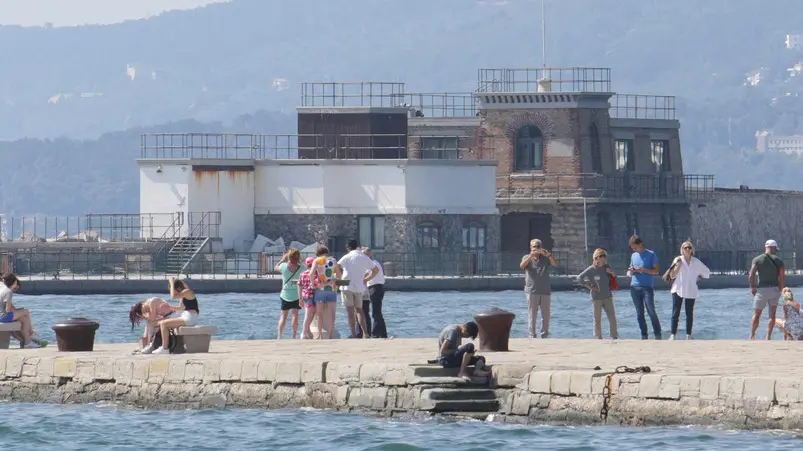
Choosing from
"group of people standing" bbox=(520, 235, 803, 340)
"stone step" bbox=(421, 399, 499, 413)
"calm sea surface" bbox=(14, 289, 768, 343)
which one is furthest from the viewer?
"calm sea surface" bbox=(14, 289, 768, 343)

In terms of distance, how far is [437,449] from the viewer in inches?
890

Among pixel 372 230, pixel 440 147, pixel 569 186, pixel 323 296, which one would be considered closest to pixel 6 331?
pixel 323 296

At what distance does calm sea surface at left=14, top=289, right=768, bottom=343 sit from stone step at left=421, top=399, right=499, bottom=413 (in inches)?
682

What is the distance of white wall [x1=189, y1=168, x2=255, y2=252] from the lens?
71.4 meters

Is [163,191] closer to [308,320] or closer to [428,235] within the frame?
[428,235]

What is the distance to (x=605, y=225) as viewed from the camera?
78750 mm

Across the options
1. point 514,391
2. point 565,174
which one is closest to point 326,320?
point 514,391

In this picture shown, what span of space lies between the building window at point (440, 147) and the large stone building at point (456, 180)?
6 centimetres

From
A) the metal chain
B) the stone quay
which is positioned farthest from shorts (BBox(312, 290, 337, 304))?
the metal chain

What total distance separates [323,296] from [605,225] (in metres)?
49.1

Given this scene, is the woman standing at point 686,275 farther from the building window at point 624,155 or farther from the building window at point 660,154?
the building window at point 660,154

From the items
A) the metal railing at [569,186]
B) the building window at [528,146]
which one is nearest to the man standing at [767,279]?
the metal railing at [569,186]

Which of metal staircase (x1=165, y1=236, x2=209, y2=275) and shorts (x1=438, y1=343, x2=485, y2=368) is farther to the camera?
metal staircase (x1=165, y1=236, x2=209, y2=275)

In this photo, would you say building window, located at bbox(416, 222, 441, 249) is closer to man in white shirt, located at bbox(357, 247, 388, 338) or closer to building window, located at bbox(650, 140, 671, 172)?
building window, located at bbox(650, 140, 671, 172)
